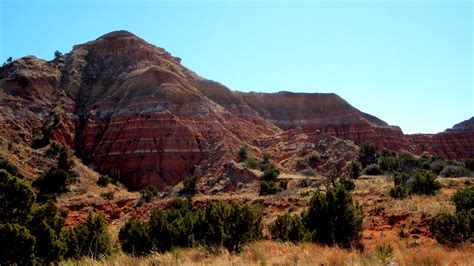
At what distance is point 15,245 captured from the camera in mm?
12930

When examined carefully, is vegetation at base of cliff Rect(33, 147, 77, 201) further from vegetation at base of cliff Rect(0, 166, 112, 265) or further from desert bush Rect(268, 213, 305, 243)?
desert bush Rect(268, 213, 305, 243)

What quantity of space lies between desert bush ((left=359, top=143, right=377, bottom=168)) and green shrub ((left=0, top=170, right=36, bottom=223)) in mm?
46263

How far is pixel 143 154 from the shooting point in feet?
204

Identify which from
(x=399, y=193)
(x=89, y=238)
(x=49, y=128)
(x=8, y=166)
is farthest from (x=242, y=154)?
(x=89, y=238)

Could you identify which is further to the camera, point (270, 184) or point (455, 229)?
point (270, 184)

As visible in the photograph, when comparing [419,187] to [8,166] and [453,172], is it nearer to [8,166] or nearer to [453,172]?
[453,172]

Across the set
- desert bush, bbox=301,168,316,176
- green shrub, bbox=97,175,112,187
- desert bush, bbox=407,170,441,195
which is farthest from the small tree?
desert bush, bbox=407,170,441,195

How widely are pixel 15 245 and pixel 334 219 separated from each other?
1389 centimetres

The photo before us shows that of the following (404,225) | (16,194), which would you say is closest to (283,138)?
(404,225)

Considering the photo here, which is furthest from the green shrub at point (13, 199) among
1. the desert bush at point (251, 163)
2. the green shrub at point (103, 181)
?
the green shrub at point (103, 181)

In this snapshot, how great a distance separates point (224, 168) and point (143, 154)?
16035 mm

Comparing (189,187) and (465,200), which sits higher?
(465,200)

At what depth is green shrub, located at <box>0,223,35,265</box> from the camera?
42.0 ft

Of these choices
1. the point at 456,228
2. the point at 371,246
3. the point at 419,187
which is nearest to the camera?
the point at 456,228
